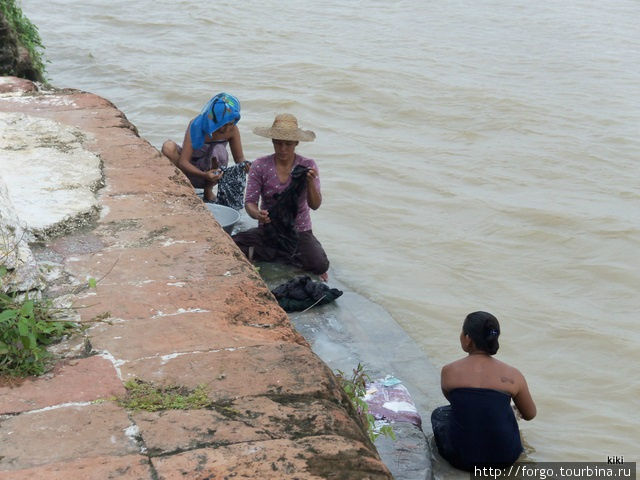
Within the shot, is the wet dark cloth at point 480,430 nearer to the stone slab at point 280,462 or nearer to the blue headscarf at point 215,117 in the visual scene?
the stone slab at point 280,462

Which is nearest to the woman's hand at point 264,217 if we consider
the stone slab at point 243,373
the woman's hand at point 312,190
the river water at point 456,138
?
the woman's hand at point 312,190

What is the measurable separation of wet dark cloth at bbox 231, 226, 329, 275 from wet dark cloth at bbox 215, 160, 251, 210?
0.65 meters

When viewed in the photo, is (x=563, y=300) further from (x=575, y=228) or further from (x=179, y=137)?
(x=179, y=137)

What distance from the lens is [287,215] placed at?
5.70 metres

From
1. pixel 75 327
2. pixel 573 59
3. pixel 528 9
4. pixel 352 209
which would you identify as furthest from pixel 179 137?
pixel 528 9

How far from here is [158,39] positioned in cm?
1458

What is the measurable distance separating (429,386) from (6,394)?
292 cm

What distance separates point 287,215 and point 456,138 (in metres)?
4.78

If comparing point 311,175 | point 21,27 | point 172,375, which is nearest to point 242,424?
point 172,375

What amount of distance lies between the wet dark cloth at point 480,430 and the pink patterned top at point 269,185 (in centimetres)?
205

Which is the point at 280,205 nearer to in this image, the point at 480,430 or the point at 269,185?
the point at 269,185

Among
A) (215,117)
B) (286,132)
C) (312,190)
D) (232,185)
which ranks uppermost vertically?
(286,132)

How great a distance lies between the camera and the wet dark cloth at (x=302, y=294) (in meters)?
5.13

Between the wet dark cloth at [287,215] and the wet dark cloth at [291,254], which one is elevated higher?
the wet dark cloth at [287,215]
